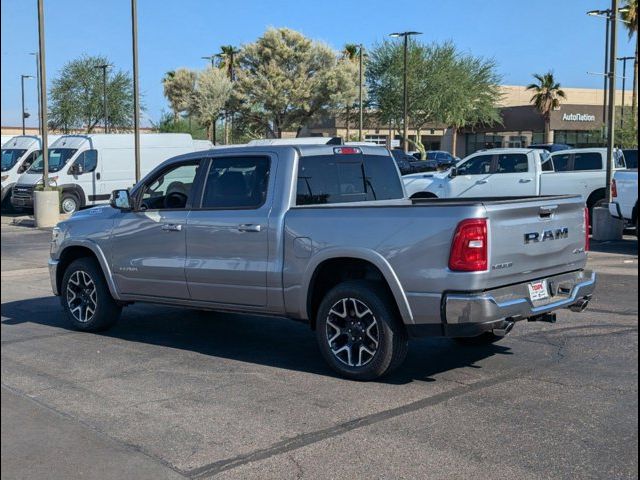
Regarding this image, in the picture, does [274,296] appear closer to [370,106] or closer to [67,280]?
[67,280]

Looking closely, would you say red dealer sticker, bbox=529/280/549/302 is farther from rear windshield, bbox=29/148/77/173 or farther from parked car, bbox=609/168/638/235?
rear windshield, bbox=29/148/77/173

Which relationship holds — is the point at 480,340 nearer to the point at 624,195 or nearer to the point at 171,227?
the point at 171,227

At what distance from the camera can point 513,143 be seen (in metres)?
58.6

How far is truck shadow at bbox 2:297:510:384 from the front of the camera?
682cm

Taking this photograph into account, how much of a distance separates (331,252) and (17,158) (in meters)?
24.1

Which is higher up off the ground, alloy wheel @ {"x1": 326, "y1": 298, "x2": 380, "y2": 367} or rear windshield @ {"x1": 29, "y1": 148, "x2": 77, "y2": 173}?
rear windshield @ {"x1": 29, "y1": 148, "x2": 77, "y2": 173}

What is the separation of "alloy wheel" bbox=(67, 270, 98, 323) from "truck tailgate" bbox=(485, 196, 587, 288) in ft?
14.6

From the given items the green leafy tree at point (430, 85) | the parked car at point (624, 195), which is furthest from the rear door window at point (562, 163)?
the green leafy tree at point (430, 85)

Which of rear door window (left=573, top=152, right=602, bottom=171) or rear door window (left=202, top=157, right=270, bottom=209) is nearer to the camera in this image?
rear door window (left=202, top=157, right=270, bottom=209)

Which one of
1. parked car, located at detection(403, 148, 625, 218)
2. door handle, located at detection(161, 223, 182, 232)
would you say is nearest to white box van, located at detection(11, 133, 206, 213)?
parked car, located at detection(403, 148, 625, 218)

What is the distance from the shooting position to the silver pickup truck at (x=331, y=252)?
5723mm

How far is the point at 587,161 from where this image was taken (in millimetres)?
18766

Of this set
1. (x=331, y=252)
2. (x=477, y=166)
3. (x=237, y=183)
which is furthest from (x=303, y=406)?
(x=477, y=166)

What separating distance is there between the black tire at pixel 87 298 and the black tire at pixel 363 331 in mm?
2776
